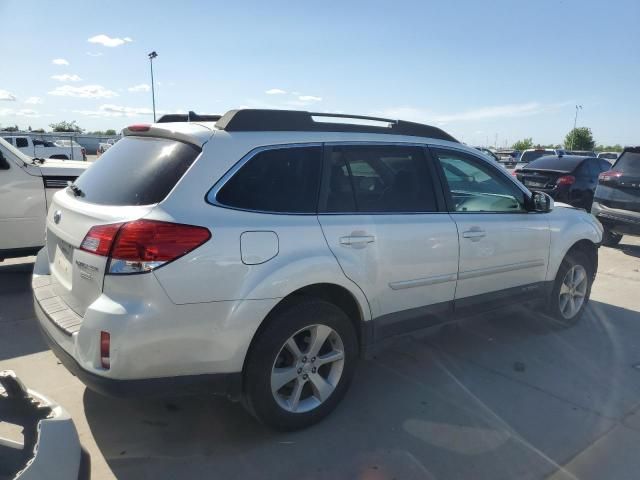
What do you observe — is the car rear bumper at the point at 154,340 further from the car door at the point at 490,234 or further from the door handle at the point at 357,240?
the car door at the point at 490,234

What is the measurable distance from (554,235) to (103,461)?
3.92 metres

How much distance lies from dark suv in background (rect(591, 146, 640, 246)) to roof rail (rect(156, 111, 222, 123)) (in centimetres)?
757

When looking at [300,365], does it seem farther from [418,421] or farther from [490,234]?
[490,234]

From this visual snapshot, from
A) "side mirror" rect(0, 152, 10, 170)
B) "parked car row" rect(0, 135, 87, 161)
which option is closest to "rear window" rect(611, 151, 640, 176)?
"side mirror" rect(0, 152, 10, 170)

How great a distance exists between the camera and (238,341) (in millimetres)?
2619

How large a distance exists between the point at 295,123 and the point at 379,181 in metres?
0.72

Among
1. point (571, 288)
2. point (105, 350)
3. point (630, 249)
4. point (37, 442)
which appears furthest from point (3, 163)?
point (630, 249)

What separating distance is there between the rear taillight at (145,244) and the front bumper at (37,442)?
647 mm

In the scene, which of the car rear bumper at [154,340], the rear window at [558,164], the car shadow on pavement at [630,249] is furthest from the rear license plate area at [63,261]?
the rear window at [558,164]

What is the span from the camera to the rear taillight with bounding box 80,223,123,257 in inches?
96.4

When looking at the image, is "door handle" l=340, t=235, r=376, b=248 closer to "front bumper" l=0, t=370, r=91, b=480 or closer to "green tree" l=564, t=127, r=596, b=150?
"front bumper" l=0, t=370, r=91, b=480

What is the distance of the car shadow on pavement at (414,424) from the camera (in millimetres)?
2713

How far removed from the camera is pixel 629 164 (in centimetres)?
866

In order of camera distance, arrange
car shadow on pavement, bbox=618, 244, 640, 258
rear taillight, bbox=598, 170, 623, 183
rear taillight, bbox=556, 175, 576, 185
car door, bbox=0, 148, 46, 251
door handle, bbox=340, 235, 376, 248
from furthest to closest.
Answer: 1. rear taillight, bbox=556, 175, 576, 185
2. car shadow on pavement, bbox=618, 244, 640, 258
3. rear taillight, bbox=598, 170, 623, 183
4. car door, bbox=0, 148, 46, 251
5. door handle, bbox=340, 235, 376, 248
